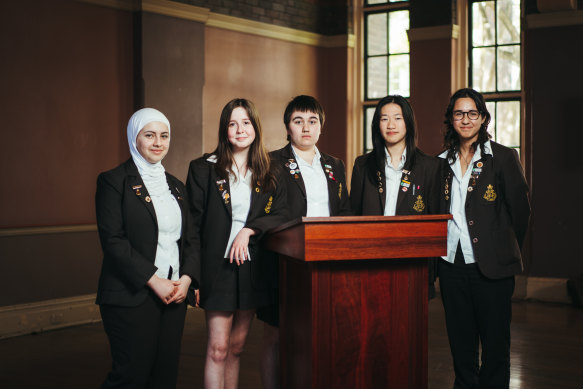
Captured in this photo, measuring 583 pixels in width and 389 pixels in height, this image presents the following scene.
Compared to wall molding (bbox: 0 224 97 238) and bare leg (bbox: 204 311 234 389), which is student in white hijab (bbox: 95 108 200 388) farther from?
wall molding (bbox: 0 224 97 238)

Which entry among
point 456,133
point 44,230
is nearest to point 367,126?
point 44,230

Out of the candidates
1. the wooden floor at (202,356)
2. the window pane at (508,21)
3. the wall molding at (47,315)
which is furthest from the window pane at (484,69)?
the wall molding at (47,315)

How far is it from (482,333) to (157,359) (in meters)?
1.57

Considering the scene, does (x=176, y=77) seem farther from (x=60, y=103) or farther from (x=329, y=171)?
(x=329, y=171)

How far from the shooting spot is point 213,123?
715 centimetres

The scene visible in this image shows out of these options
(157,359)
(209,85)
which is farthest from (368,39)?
(157,359)

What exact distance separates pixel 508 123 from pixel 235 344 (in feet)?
17.3

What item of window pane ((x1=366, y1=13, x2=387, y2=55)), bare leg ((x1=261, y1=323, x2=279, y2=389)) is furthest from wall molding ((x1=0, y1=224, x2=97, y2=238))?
window pane ((x1=366, y1=13, x2=387, y2=55))

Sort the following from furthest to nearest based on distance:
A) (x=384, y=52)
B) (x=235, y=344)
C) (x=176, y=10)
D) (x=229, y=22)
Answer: (x=384, y=52) < (x=229, y=22) < (x=176, y=10) < (x=235, y=344)

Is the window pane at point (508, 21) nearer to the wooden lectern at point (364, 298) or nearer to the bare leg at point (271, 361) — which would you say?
the bare leg at point (271, 361)

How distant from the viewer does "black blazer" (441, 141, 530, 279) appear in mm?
3211

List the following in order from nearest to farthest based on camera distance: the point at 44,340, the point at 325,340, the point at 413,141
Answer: the point at 325,340 < the point at 413,141 < the point at 44,340

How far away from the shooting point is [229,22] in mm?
7227

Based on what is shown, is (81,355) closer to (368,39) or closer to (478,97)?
(478,97)
